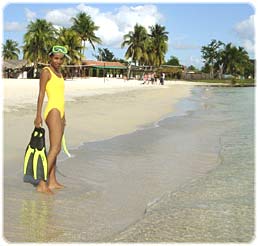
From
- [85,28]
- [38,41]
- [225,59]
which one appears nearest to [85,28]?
[85,28]

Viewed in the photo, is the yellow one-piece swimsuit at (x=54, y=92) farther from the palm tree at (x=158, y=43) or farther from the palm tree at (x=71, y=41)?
the palm tree at (x=158, y=43)

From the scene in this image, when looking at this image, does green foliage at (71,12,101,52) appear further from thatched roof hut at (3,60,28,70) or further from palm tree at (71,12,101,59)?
thatched roof hut at (3,60,28,70)

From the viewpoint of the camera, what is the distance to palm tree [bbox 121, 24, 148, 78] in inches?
2768

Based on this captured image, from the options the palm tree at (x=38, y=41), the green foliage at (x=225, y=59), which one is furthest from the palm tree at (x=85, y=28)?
the green foliage at (x=225, y=59)

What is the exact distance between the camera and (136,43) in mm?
70500

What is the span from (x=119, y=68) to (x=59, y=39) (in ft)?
74.6

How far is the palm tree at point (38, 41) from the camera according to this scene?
5200cm

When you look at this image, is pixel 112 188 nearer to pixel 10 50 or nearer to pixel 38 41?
pixel 38 41

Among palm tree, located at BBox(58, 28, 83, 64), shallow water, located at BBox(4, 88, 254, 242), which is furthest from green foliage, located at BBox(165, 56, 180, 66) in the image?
shallow water, located at BBox(4, 88, 254, 242)

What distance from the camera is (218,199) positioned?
14.1 ft

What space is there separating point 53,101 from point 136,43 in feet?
222

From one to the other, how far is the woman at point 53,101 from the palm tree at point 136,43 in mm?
66624

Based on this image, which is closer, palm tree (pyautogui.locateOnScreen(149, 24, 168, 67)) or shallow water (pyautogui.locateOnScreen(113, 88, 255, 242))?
shallow water (pyautogui.locateOnScreen(113, 88, 255, 242))

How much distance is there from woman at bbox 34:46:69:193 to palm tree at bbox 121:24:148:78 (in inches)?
2623
